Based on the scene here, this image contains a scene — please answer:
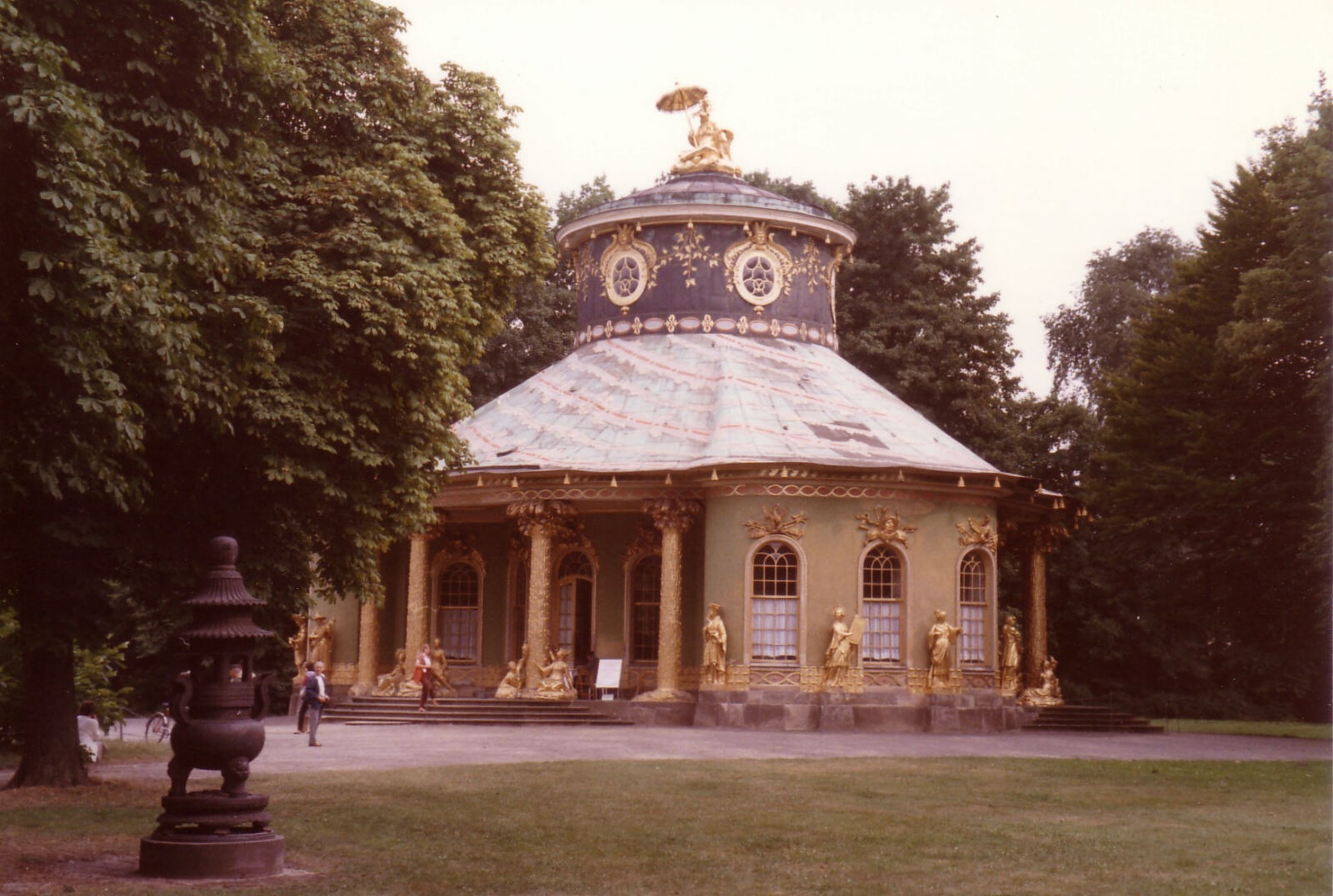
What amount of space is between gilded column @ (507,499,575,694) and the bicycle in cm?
669

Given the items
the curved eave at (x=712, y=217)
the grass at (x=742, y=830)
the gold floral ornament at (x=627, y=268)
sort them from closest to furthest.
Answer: the grass at (x=742, y=830) < the curved eave at (x=712, y=217) < the gold floral ornament at (x=627, y=268)

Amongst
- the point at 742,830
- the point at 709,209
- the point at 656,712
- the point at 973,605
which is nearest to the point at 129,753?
the point at 656,712

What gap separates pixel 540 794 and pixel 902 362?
29.3m

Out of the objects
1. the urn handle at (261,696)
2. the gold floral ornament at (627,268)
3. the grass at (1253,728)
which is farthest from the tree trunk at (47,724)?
the grass at (1253,728)

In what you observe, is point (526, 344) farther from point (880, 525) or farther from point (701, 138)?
point (880, 525)

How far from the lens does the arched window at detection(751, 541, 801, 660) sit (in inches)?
1120

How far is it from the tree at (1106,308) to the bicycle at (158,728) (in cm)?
3579

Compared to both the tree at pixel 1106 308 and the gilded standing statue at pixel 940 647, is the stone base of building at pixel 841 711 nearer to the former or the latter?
the gilded standing statue at pixel 940 647

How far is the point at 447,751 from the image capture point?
21.4m

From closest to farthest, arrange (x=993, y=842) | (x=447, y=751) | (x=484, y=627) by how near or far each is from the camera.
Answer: (x=993, y=842), (x=447, y=751), (x=484, y=627)

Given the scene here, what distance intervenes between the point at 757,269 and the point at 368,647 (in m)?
12.1

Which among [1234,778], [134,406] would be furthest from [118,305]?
[1234,778]

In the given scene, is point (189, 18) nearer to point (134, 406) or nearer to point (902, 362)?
point (134, 406)

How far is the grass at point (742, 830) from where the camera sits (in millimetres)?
11219
